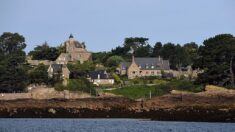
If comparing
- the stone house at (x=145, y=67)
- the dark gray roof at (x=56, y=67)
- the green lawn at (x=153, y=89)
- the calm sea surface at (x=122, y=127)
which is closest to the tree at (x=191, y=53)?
the stone house at (x=145, y=67)

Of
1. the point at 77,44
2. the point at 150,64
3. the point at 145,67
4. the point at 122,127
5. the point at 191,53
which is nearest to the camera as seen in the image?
the point at 122,127

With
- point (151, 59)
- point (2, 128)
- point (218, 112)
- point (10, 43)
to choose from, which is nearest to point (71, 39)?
point (10, 43)

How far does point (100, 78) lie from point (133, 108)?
151ft

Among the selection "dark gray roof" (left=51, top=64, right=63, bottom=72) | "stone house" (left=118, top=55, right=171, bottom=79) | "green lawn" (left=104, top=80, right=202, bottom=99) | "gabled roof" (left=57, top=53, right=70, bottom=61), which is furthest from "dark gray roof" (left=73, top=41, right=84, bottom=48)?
"green lawn" (left=104, top=80, right=202, bottom=99)

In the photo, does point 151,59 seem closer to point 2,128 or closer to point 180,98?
point 180,98

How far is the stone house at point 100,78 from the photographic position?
122875 mm

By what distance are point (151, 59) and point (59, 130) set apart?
8377cm

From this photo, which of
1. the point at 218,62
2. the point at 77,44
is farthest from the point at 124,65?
the point at 218,62

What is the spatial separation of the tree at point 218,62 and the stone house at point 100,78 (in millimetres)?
27154

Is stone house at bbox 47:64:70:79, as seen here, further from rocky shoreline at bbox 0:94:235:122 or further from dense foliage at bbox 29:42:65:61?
rocky shoreline at bbox 0:94:235:122

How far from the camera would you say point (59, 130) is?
180ft

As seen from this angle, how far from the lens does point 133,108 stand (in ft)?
257

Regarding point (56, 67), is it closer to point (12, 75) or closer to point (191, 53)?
point (12, 75)

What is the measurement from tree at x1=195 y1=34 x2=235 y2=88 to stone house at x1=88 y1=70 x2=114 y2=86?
27154 millimetres
